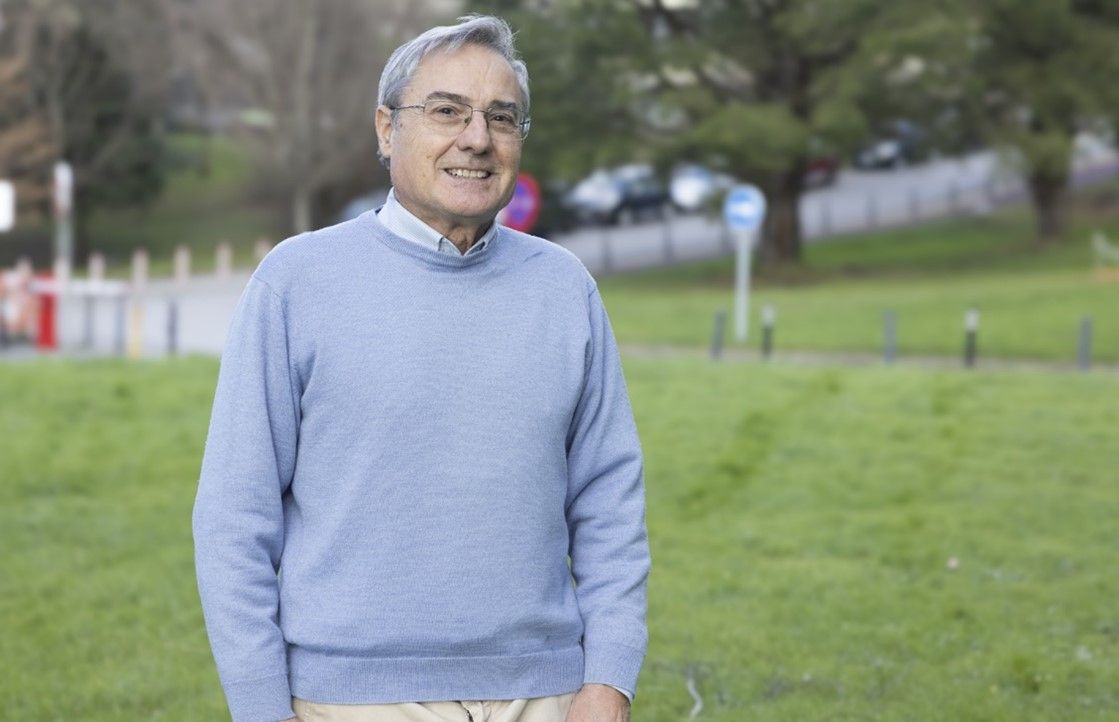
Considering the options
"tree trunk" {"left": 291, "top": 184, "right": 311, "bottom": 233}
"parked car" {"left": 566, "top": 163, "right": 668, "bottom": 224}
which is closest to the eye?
"tree trunk" {"left": 291, "top": 184, "right": 311, "bottom": 233}

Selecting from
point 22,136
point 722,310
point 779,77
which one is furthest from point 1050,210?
point 22,136

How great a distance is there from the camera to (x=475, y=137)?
10.4 feet

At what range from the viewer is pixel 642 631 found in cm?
327

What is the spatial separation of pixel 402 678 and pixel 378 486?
1.12 ft

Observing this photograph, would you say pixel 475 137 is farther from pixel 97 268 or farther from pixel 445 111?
pixel 97 268

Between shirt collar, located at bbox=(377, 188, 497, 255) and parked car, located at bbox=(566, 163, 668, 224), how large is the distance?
42.4 meters

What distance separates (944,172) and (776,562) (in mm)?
53727

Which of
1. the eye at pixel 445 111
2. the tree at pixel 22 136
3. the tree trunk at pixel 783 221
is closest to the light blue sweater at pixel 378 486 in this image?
the eye at pixel 445 111

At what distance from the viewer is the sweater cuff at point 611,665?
10.5 feet

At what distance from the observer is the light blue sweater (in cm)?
302

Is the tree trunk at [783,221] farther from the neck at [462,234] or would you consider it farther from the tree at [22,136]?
the neck at [462,234]

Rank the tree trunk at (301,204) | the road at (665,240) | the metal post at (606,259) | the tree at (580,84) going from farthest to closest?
the tree trunk at (301,204), the metal post at (606,259), the tree at (580,84), the road at (665,240)

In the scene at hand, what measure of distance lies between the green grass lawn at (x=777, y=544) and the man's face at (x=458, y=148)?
3.53 m

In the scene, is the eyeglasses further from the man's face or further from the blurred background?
the blurred background
